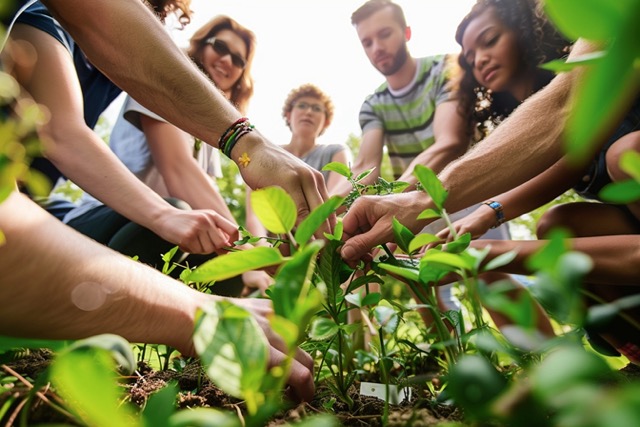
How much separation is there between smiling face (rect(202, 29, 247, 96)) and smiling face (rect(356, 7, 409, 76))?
1.00 metres

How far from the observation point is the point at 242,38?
104 inches

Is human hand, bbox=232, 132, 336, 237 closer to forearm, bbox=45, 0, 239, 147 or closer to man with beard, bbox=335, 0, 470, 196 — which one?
forearm, bbox=45, 0, 239, 147

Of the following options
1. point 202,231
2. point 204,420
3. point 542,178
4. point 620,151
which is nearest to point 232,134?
point 202,231

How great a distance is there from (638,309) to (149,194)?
60.7 inches

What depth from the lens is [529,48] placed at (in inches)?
76.7

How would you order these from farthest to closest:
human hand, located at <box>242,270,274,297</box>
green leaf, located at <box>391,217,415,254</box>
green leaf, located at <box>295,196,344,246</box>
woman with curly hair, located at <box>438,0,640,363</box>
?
human hand, located at <box>242,270,274,297</box>, woman with curly hair, located at <box>438,0,640,363</box>, green leaf, located at <box>391,217,415,254</box>, green leaf, located at <box>295,196,344,246</box>

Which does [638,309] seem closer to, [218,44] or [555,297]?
[555,297]

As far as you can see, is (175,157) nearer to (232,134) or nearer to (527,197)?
(232,134)

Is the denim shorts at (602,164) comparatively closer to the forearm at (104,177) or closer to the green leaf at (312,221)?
the green leaf at (312,221)

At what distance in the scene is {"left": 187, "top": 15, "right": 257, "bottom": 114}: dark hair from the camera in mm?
2533

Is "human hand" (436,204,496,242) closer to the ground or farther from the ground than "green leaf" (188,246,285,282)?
closer to the ground

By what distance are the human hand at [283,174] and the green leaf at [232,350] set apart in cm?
56

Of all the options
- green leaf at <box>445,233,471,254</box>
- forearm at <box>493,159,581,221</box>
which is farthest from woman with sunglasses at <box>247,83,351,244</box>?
green leaf at <box>445,233,471,254</box>

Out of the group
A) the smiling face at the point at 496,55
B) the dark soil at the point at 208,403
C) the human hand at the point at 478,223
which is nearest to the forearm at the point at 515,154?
the human hand at the point at 478,223
